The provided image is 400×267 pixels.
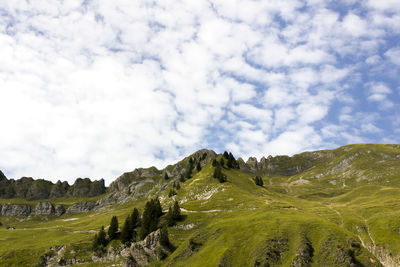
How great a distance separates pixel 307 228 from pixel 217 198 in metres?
57.9

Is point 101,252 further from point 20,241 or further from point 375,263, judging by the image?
point 375,263

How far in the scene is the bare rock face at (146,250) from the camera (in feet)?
330

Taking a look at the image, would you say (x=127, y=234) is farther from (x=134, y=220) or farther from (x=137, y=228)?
(x=134, y=220)

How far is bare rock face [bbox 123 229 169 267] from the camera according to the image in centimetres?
10069

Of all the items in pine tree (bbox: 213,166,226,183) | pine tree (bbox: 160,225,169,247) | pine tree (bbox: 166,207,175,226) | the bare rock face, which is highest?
pine tree (bbox: 213,166,226,183)

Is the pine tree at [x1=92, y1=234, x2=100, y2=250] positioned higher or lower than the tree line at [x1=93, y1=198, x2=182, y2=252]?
lower

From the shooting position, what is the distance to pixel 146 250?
103375 millimetres

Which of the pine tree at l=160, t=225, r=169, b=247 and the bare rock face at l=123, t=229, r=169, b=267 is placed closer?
the bare rock face at l=123, t=229, r=169, b=267

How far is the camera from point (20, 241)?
153 meters

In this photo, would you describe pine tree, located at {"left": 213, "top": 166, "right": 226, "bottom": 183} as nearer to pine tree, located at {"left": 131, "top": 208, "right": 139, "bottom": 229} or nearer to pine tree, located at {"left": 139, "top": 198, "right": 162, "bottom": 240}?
pine tree, located at {"left": 139, "top": 198, "right": 162, "bottom": 240}

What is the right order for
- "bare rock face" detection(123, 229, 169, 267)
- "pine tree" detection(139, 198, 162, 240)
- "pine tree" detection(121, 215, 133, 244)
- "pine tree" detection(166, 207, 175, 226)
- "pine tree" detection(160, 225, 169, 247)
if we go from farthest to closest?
1. "pine tree" detection(166, 207, 175, 226)
2. "pine tree" detection(121, 215, 133, 244)
3. "pine tree" detection(139, 198, 162, 240)
4. "pine tree" detection(160, 225, 169, 247)
5. "bare rock face" detection(123, 229, 169, 267)

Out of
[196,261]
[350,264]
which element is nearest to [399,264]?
[350,264]

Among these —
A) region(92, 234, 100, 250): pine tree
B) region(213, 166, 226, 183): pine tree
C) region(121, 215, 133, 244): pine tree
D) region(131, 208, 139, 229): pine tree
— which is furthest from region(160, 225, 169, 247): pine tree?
region(213, 166, 226, 183): pine tree

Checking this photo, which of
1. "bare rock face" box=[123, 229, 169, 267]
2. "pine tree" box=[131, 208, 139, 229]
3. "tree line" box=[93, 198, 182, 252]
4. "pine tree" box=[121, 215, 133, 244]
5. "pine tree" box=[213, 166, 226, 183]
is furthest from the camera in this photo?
"pine tree" box=[213, 166, 226, 183]
